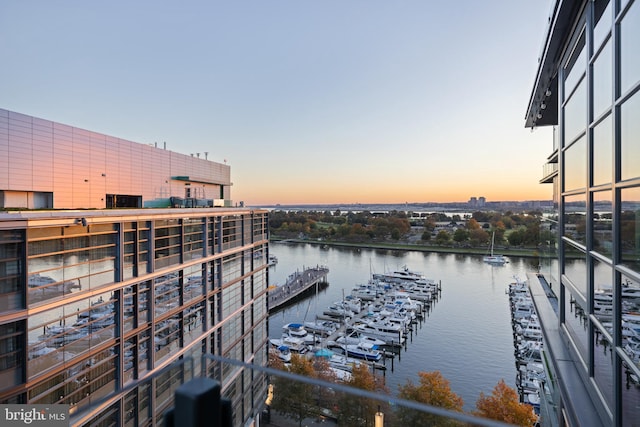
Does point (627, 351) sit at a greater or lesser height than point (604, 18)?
lesser

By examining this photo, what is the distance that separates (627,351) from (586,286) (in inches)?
47.3

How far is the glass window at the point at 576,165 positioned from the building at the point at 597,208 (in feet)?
0.04

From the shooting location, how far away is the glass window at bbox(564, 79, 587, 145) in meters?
3.80

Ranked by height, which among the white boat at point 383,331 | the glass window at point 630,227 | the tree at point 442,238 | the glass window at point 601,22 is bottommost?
the white boat at point 383,331

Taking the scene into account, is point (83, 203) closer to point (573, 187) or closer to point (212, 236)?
point (212, 236)

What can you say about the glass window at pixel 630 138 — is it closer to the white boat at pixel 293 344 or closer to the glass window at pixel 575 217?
the glass window at pixel 575 217

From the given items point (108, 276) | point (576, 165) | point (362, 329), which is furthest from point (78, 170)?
point (362, 329)

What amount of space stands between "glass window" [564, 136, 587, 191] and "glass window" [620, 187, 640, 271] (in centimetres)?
131

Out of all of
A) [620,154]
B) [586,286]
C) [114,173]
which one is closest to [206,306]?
[114,173]

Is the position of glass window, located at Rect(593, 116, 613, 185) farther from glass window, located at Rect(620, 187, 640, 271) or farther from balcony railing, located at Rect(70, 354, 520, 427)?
balcony railing, located at Rect(70, 354, 520, 427)

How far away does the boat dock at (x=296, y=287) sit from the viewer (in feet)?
75.5

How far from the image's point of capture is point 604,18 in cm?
302

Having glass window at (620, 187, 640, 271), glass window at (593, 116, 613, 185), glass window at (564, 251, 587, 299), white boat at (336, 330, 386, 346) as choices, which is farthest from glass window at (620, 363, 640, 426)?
white boat at (336, 330, 386, 346)

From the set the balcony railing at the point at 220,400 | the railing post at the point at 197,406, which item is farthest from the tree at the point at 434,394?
the railing post at the point at 197,406
